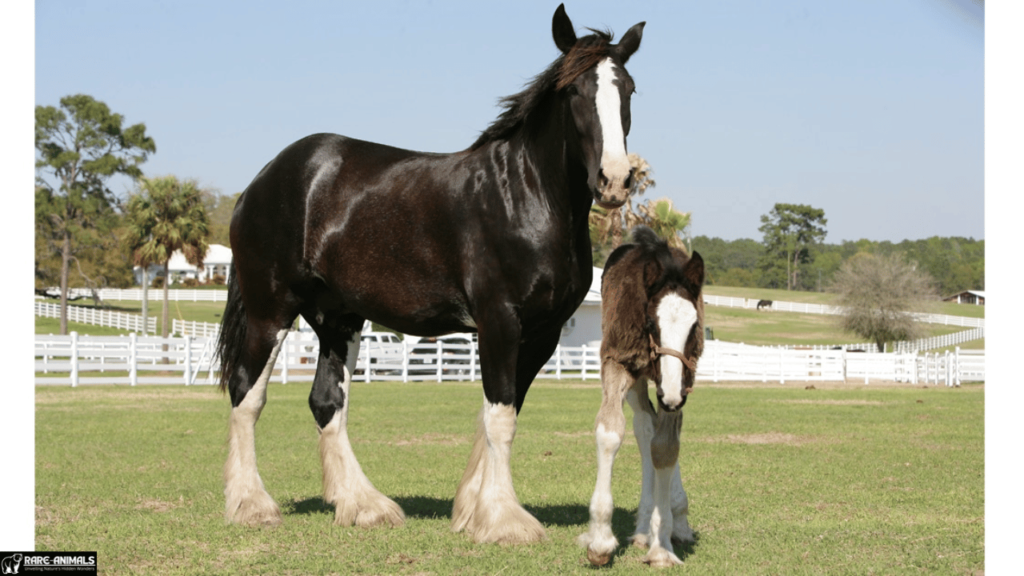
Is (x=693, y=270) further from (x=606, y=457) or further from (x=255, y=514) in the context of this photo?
(x=255, y=514)

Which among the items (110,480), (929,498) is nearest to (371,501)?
(110,480)

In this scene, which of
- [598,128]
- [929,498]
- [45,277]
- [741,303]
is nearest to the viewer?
[598,128]

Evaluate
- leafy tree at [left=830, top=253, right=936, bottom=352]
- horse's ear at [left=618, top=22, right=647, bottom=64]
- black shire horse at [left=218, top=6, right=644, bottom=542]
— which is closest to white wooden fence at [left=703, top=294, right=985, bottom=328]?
leafy tree at [left=830, top=253, right=936, bottom=352]

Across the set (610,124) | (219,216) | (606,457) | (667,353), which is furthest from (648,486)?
(219,216)

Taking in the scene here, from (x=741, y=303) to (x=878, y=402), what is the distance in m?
74.0

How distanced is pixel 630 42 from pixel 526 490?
417cm

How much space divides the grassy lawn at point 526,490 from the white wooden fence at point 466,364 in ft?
31.3

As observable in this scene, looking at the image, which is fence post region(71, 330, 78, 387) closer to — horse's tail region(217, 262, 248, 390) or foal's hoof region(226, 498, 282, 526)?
horse's tail region(217, 262, 248, 390)

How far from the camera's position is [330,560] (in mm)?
5000

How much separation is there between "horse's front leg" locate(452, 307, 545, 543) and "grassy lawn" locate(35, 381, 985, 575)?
13 cm

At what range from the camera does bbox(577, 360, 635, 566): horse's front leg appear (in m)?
4.64

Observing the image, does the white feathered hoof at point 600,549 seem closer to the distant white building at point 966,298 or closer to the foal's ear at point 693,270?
the foal's ear at point 693,270

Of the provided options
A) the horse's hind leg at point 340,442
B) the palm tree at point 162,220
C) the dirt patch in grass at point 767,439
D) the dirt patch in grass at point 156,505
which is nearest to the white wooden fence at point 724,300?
the palm tree at point 162,220

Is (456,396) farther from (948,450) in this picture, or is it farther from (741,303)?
(741,303)
